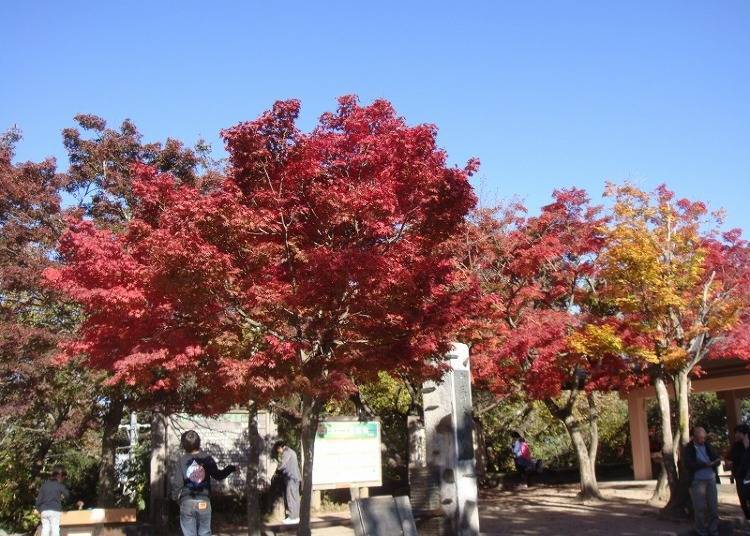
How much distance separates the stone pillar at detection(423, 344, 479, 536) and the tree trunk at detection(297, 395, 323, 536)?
1.85 metres

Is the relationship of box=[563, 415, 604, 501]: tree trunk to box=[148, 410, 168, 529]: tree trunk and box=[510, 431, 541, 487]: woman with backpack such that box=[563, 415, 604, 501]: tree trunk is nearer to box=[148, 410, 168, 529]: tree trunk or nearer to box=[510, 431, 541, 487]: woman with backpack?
box=[510, 431, 541, 487]: woman with backpack

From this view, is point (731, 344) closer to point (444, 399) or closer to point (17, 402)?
point (444, 399)

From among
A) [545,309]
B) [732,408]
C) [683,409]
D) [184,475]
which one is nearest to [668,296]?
[683,409]

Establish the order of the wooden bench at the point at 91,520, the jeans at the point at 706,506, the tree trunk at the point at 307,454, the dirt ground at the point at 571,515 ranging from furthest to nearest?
1. the dirt ground at the point at 571,515
2. the wooden bench at the point at 91,520
3. the jeans at the point at 706,506
4. the tree trunk at the point at 307,454

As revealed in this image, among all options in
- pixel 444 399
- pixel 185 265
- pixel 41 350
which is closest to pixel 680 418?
pixel 444 399

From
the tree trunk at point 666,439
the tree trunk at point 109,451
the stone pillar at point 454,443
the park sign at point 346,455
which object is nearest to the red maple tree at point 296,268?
the stone pillar at point 454,443

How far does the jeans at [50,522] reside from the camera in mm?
10062

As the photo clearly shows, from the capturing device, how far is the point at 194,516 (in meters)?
6.55

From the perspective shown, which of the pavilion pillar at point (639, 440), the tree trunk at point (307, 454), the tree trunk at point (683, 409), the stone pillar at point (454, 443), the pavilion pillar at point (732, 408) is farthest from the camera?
the pavilion pillar at point (732, 408)

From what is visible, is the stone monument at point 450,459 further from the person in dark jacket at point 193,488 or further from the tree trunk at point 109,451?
the tree trunk at point 109,451

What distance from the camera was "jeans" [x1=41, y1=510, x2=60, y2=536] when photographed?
10062 mm

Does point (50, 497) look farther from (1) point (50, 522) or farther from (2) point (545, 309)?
(2) point (545, 309)

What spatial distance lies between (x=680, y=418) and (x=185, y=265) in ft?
27.9

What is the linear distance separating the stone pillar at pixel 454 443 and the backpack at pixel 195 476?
3860 millimetres
